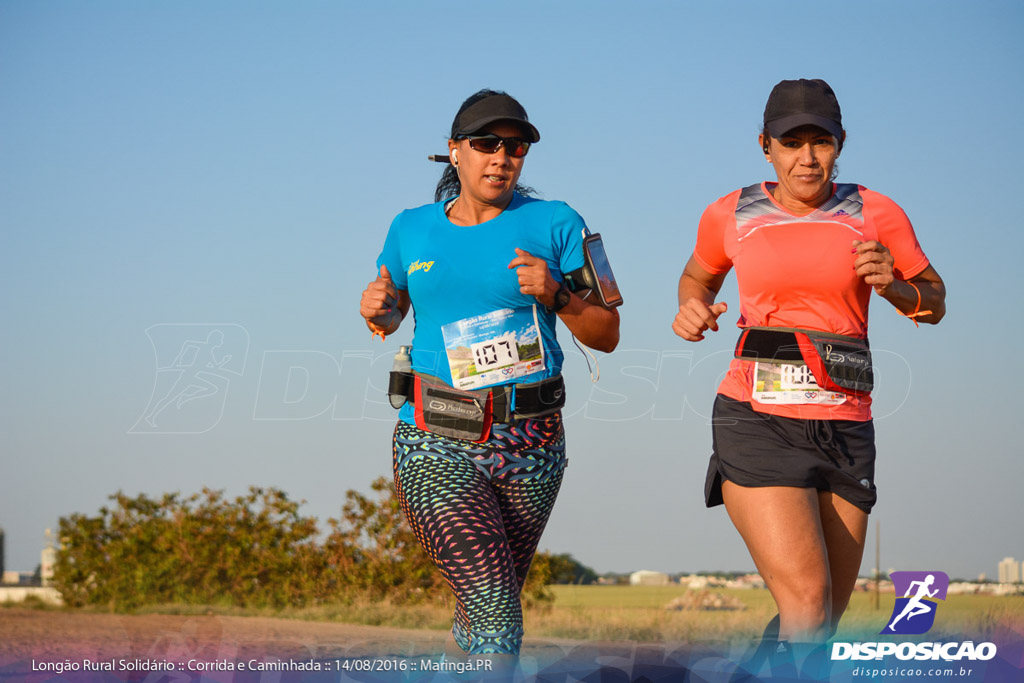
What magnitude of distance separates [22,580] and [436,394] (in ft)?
36.0

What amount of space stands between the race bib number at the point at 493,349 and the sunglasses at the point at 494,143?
66 cm

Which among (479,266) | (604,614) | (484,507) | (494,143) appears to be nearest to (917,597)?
(484,507)

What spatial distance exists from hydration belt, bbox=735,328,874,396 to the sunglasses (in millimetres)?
1248

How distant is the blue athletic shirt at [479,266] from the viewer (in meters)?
4.51

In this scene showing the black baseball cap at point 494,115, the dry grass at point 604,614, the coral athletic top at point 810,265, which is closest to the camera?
the coral athletic top at point 810,265

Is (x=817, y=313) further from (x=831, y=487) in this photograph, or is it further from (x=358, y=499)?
(x=358, y=499)

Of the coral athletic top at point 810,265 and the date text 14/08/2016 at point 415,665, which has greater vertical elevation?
the coral athletic top at point 810,265

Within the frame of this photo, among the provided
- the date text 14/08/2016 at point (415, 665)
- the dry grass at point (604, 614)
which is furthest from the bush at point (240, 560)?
the date text 14/08/2016 at point (415, 665)

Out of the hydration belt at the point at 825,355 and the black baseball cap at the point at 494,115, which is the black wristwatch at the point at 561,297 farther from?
the hydration belt at the point at 825,355

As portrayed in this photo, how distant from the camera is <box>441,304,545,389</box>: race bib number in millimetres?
4484

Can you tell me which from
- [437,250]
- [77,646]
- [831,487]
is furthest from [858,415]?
[77,646]

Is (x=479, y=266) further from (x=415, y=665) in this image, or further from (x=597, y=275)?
(x=415, y=665)

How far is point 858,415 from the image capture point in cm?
447

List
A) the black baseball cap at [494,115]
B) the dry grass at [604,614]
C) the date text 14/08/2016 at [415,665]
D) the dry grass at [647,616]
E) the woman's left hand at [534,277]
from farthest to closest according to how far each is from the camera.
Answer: the dry grass at [604,614], the dry grass at [647,616], the black baseball cap at [494,115], the woman's left hand at [534,277], the date text 14/08/2016 at [415,665]
